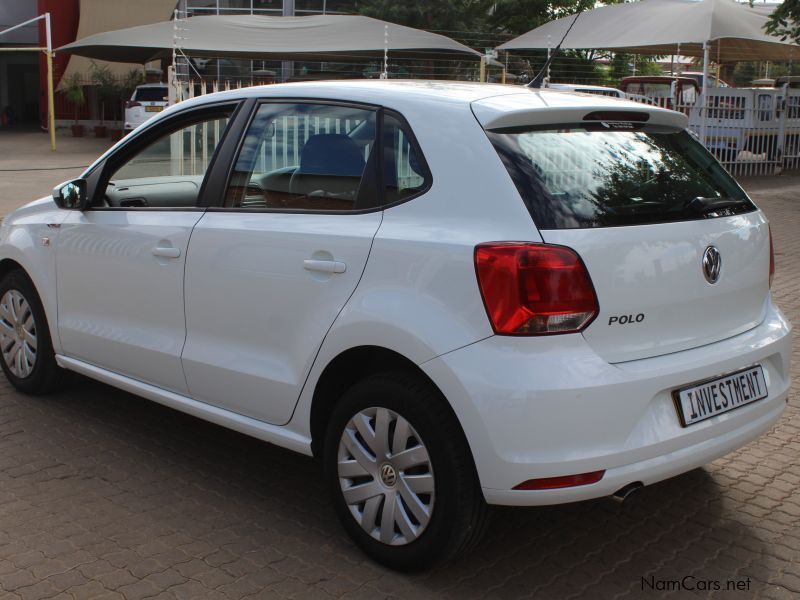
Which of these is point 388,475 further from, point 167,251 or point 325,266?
point 167,251

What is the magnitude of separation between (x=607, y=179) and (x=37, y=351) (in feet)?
11.2

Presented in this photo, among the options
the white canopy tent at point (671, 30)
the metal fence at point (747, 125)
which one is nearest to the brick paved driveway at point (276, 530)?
the metal fence at point (747, 125)

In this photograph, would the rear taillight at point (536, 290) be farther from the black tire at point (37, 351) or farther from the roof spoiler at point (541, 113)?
the black tire at point (37, 351)

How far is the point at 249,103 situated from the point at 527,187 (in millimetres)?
1527

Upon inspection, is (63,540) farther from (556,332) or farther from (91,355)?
(556,332)

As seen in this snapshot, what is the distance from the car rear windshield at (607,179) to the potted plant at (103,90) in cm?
3182

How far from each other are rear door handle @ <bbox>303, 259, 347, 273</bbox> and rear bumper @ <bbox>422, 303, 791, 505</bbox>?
57 centimetres

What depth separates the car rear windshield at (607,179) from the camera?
3176 millimetres

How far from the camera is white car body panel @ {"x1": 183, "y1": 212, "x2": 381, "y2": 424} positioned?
3537 millimetres

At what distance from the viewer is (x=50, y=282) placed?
5023 mm

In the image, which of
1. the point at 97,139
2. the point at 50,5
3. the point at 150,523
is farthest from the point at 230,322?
the point at 50,5

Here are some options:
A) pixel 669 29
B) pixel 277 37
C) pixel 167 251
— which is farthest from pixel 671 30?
pixel 167 251

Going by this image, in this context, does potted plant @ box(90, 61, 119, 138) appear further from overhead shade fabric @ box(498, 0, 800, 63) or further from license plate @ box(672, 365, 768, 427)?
license plate @ box(672, 365, 768, 427)

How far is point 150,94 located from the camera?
90.7 ft
